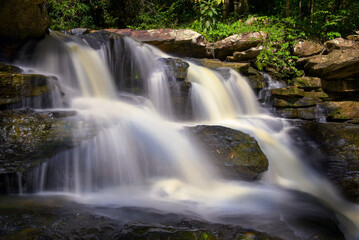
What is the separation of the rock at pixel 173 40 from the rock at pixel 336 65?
3.93 m

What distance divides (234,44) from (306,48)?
8.25ft

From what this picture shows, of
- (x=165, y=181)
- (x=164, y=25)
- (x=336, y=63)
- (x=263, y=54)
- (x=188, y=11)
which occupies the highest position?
(x=188, y=11)

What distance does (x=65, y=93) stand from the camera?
4.90m

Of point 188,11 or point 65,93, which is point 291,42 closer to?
point 188,11

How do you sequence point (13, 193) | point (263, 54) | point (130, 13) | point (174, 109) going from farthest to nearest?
point (130, 13), point (263, 54), point (174, 109), point (13, 193)

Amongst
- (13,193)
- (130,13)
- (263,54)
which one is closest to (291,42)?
(263,54)

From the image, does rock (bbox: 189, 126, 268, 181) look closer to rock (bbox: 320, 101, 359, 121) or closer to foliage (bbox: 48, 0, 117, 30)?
rock (bbox: 320, 101, 359, 121)

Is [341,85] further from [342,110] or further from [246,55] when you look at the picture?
[246,55]

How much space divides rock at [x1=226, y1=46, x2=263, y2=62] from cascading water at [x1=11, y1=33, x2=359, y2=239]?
2.79 meters

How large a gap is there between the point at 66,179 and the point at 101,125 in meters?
1.02

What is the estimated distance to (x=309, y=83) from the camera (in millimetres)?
7383

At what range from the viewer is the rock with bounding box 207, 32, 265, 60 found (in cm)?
885

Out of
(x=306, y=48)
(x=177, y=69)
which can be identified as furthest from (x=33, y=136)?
(x=306, y=48)

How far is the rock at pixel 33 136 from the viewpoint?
9.53 feet
